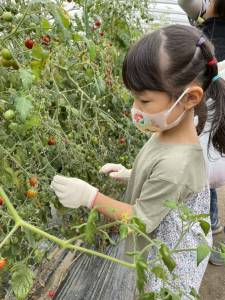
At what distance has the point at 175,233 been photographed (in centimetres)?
149

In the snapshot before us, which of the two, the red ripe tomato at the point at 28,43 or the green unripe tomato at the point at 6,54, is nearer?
the green unripe tomato at the point at 6,54

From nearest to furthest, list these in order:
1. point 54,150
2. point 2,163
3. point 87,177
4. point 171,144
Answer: point 2,163 < point 171,144 < point 54,150 < point 87,177

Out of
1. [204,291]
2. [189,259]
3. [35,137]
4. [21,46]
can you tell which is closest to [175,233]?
[189,259]

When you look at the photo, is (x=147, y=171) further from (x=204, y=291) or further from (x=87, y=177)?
(x=204, y=291)

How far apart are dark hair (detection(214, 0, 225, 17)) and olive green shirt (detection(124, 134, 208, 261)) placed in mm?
1132

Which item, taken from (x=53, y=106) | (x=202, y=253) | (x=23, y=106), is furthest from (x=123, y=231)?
(x=53, y=106)

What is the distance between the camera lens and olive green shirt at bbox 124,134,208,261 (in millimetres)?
1376

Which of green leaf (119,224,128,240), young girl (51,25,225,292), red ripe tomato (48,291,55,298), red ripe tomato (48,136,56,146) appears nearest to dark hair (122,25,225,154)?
young girl (51,25,225,292)

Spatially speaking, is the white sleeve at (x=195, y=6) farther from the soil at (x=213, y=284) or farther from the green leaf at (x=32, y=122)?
the soil at (x=213, y=284)

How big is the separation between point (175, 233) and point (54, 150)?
0.63 meters

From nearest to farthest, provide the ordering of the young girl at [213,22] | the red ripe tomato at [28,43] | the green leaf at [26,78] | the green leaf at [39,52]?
1. the green leaf at [26,78]
2. the green leaf at [39,52]
3. the red ripe tomato at [28,43]
4. the young girl at [213,22]

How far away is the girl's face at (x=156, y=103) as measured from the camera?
4.53 feet

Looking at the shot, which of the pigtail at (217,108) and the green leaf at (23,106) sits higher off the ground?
the green leaf at (23,106)

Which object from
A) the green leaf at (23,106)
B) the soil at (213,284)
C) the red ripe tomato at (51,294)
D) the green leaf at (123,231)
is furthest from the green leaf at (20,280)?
the soil at (213,284)
